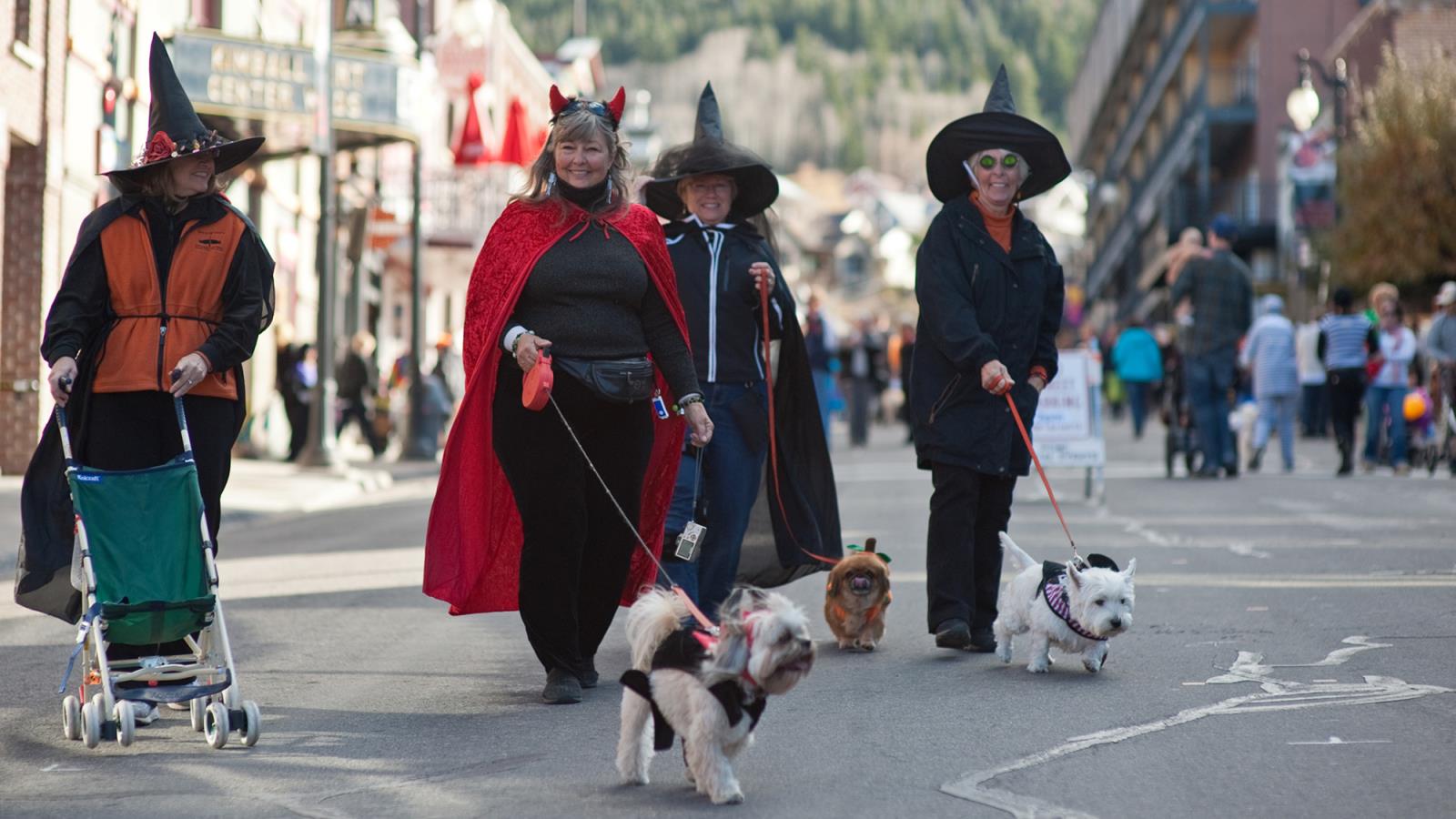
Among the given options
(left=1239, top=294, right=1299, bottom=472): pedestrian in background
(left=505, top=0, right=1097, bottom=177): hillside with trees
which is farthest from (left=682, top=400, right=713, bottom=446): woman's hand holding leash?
(left=505, top=0, right=1097, bottom=177): hillside with trees

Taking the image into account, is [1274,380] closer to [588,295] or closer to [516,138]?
[588,295]

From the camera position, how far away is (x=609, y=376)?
21.0 ft

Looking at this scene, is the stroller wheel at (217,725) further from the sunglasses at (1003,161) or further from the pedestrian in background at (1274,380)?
the pedestrian in background at (1274,380)

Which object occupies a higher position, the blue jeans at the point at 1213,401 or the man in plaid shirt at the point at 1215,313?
the man in plaid shirt at the point at 1215,313

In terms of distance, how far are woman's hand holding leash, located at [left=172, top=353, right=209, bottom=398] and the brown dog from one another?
2.80 meters

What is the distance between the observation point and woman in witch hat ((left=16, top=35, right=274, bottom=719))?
5988mm

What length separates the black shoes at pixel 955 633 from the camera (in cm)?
755

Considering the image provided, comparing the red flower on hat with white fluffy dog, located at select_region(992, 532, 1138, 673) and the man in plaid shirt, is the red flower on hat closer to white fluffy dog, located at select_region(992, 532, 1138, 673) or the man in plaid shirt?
white fluffy dog, located at select_region(992, 532, 1138, 673)

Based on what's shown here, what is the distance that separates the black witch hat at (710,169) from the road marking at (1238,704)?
8.39ft

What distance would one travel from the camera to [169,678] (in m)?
5.89

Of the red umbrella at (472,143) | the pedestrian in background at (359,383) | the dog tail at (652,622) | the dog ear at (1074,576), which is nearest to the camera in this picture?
the dog tail at (652,622)

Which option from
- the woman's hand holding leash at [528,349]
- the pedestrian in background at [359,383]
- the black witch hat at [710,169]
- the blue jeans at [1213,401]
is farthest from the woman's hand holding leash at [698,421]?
the pedestrian in background at [359,383]

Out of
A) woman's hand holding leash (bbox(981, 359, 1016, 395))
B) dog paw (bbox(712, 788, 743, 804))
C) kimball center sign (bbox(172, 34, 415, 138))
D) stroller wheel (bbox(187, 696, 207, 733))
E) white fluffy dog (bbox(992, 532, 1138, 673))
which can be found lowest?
dog paw (bbox(712, 788, 743, 804))

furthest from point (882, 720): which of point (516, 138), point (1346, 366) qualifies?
point (516, 138)
